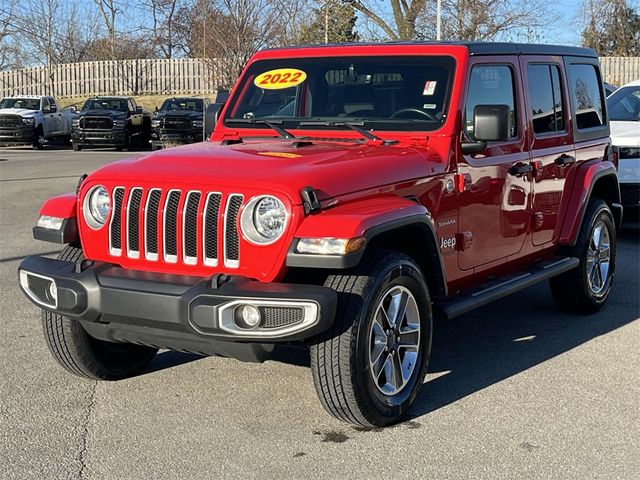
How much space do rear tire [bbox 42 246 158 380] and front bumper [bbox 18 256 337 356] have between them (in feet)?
0.99

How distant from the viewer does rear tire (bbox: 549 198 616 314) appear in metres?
6.85

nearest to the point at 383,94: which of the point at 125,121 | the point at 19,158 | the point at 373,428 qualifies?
the point at 373,428

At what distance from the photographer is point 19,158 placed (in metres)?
23.7

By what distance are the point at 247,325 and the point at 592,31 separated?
4212 cm

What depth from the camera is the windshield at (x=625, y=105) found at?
450 inches

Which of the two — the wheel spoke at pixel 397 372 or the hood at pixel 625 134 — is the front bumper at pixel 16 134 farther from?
the wheel spoke at pixel 397 372

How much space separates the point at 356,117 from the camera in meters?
5.71

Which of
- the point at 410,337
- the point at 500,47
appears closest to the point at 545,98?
the point at 500,47

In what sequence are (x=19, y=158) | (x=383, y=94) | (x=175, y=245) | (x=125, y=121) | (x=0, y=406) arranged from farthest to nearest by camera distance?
1. (x=125, y=121)
2. (x=19, y=158)
3. (x=383, y=94)
4. (x=0, y=406)
5. (x=175, y=245)

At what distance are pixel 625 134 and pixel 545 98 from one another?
4.43 meters

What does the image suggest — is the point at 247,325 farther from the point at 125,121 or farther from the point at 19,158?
the point at 125,121

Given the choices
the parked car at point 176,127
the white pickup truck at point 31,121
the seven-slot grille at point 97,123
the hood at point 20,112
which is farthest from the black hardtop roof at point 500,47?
the hood at point 20,112

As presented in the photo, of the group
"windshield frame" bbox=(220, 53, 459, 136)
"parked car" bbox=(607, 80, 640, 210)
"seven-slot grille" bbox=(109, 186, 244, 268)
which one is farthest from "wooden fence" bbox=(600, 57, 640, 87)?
"seven-slot grille" bbox=(109, 186, 244, 268)

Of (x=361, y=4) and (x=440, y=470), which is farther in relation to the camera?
(x=361, y=4)
